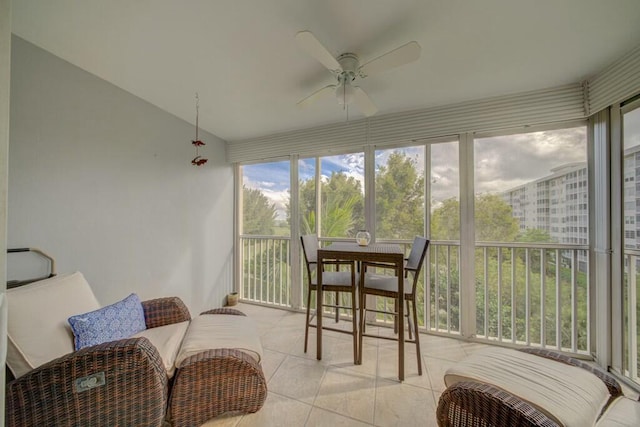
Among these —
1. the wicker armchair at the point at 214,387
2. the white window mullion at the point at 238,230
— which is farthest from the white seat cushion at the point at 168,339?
the white window mullion at the point at 238,230

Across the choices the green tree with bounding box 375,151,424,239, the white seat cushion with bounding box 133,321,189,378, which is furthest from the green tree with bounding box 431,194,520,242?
the white seat cushion with bounding box 133,321,189,378

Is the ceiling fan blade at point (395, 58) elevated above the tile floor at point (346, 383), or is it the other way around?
the ceiling fan blade at point (395, 58)

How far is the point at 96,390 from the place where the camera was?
3.92 ft

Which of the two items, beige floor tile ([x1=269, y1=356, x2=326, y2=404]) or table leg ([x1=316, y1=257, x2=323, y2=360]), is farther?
table leg ([x1=316, y1=257, x2=323, y2=360])

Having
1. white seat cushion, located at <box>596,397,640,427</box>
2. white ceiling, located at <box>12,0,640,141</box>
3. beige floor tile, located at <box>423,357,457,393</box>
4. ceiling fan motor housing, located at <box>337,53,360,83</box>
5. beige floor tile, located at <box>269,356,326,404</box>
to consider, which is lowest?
beige floor tile, located at <box>423,357,457,393</box>

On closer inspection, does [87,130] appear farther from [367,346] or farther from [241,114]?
[367,346]

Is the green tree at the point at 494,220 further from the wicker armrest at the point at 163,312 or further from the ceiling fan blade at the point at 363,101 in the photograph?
the wicker armrest at the point at 163,312

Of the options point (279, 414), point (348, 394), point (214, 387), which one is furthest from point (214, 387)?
point (348, 394)

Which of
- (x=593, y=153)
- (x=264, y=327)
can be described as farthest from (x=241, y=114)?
(x=593, y=153)

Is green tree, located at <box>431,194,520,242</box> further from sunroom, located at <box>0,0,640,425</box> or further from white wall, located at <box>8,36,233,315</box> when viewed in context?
white wall, located at <box>8,36,233,315</box>

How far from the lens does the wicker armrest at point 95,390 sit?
111 cm

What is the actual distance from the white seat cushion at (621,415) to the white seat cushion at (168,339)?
2.20m

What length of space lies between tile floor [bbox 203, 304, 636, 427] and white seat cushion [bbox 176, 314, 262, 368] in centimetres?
43

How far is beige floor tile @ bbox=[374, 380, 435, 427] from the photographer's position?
156cm
